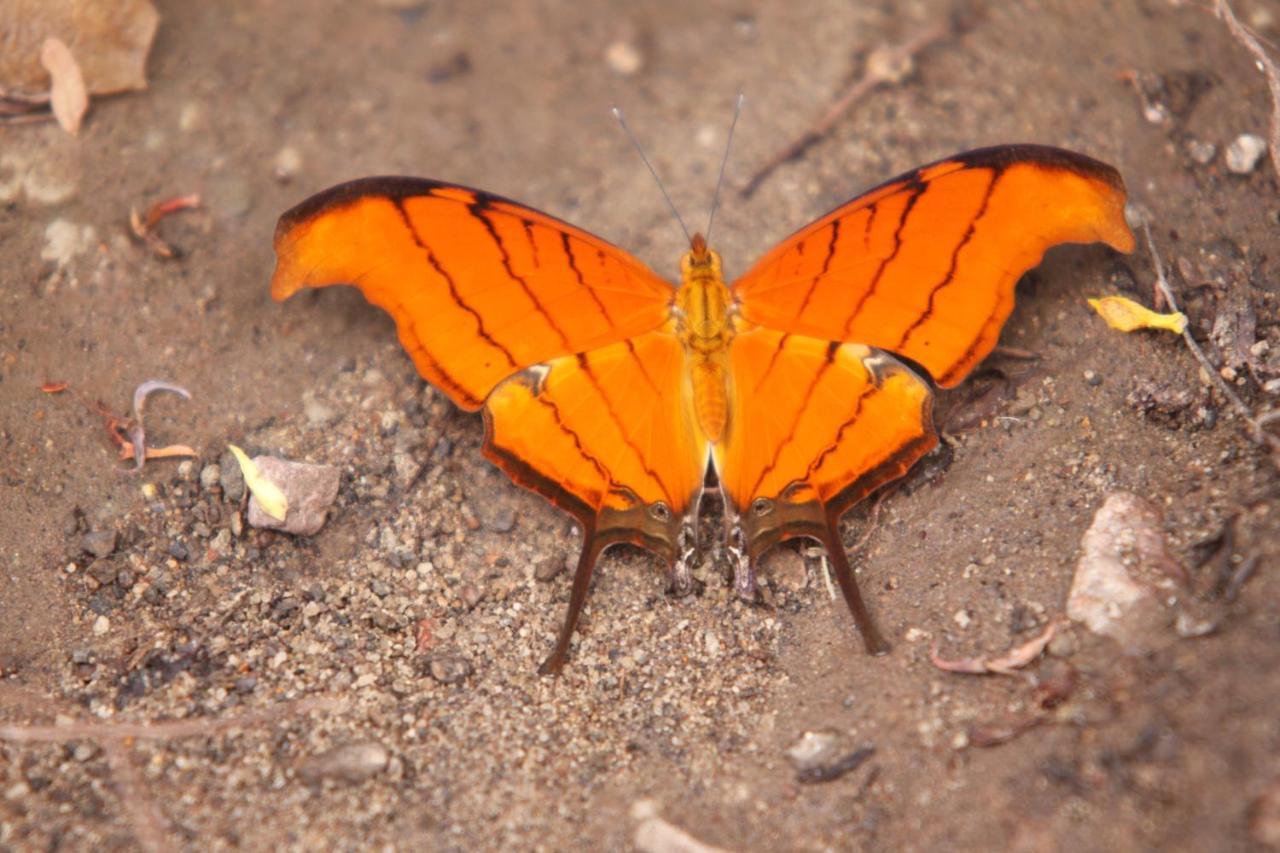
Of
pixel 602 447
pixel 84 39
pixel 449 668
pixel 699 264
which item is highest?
pixel 84 39

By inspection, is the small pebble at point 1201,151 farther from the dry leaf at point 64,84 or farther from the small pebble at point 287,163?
the dry leaf at point 64,84

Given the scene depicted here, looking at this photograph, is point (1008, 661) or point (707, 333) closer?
point (1008, 661)

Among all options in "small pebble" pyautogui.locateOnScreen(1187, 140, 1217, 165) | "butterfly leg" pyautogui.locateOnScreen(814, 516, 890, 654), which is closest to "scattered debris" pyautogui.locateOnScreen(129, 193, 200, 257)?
"butterfly leg" pyautogui.locateOnScreen(814, 516, 890, 654)

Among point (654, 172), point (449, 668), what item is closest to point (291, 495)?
point (449, 668)

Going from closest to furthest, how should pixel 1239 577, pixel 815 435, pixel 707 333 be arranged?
pixel 1239 577, pixel 815 435, pixel 707 333

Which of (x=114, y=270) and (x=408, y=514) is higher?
(x=114, y=270)

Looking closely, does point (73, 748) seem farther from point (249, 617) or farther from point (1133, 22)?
point (1133, 22)

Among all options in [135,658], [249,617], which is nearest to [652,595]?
[249,617]

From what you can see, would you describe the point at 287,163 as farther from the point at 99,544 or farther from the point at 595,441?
the point at 595,441
